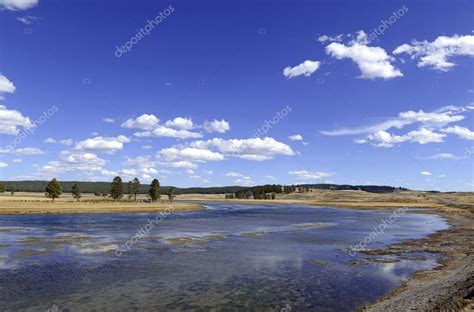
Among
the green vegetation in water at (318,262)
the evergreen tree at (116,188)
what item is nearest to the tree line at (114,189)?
the evergreen tree at (116,188)

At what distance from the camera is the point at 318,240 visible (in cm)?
5731

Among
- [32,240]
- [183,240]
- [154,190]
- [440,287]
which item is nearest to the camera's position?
[440,287]

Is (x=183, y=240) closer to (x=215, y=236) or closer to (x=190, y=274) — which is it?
(x=215, y=236)

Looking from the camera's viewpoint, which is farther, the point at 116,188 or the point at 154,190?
the point at 154,190

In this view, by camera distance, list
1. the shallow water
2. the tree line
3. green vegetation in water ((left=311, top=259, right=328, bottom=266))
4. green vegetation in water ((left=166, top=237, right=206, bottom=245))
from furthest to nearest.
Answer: the tree line, green vegetation in water ((left=166, top=237, right=206, bottom=245)), green vegetation in water ((left=311, top=259, right=328, bottom=266)), the shallow water

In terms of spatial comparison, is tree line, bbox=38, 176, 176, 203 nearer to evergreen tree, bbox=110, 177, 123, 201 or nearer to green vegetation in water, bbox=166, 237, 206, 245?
evergreen tree, bbox=110, 177, 123, 201

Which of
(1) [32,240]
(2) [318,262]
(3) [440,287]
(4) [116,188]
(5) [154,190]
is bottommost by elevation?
(2) [318,262]

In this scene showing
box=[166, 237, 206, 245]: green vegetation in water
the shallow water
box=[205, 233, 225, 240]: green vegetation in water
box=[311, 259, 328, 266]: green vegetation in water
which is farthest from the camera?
box=[205, 233, 225, 240]: green vegetation in water

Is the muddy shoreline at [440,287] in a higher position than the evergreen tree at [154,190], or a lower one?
lower

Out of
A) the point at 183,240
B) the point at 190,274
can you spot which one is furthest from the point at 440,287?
the point at 183,240

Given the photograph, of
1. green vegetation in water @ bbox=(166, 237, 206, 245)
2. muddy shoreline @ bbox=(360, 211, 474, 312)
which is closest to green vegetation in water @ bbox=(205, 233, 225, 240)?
green vegetation in water @ bbox=(166, 237, 206, 245)

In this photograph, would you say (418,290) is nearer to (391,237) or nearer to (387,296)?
(387,296)

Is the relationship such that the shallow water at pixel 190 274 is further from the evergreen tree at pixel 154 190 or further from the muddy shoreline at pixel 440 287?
the evergreen tree at pixel 154 190

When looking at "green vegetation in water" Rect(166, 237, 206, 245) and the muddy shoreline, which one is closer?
the muddy shoreline
